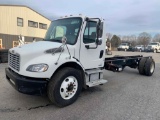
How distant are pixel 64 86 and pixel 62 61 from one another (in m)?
0.69

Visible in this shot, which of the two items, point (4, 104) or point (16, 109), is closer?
point (16, 109)

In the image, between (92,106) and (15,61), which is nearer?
A: (15,61)

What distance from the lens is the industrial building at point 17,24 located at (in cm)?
2528

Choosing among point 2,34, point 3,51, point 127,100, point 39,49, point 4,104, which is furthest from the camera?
point 2,34

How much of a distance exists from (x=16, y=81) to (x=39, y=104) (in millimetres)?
1117

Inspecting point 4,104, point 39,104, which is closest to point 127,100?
point 39,104

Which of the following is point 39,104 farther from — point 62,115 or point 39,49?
point 39,49

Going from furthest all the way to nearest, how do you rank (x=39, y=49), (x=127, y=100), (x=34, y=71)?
(x=127, y=100) → (x=39, y=49) → (x=34, y=71)

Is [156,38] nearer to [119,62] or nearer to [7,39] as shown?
[7,39]

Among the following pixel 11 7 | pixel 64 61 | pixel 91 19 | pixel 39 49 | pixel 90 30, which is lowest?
pixel 64 61

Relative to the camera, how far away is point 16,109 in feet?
15.6

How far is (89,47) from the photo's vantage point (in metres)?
5.63

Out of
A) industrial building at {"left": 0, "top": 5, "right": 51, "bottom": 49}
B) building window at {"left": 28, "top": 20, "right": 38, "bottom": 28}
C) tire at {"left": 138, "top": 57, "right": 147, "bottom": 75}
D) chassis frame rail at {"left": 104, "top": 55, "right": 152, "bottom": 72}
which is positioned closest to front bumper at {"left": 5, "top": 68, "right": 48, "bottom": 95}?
chassis frame rail at {"left": 104, "top": 55, "right": 152, "bottom": 72}

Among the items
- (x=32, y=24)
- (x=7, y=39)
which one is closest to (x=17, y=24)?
(x=7, y=39)
